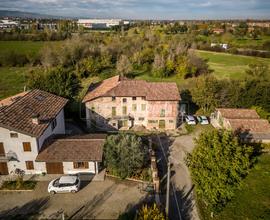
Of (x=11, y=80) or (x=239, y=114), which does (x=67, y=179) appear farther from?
(x=11, y=80)

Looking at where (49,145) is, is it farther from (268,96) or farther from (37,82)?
(268,96)

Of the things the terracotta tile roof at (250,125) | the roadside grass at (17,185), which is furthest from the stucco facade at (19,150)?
the terracotta tile roof at (250,125)

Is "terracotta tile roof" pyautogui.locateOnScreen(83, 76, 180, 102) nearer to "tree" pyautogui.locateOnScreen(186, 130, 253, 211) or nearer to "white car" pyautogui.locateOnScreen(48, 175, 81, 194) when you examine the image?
"white car" pyautogui.locateOnScreen(48, 175, 81, 194)

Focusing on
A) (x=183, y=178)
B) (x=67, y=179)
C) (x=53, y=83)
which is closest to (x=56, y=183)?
(x=67, y=179)

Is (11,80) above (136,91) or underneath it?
underneath

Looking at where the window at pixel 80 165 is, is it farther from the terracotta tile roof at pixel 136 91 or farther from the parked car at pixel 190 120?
the parked car at pixel 190 120

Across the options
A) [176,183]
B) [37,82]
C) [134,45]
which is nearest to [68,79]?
[37,82]
